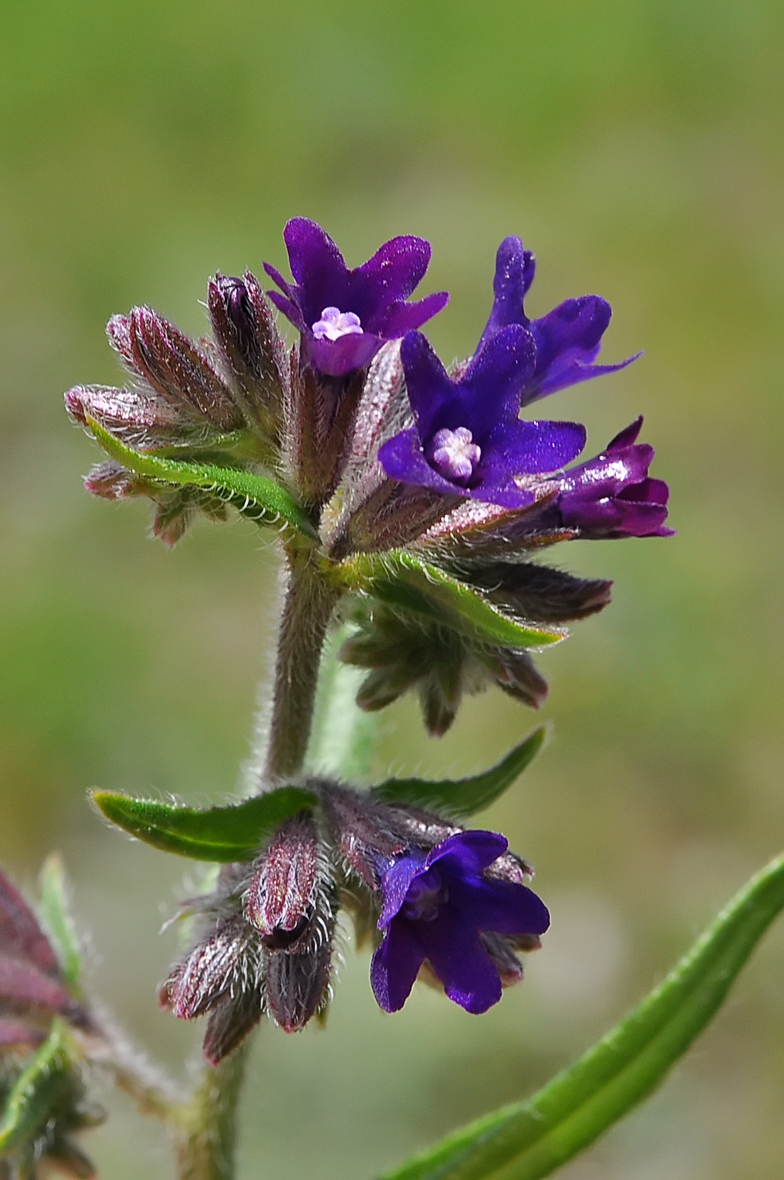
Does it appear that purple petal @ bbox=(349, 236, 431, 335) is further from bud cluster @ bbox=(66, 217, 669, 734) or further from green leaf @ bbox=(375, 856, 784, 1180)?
green leaf @ bbox=(375, 856, 784, 1180)

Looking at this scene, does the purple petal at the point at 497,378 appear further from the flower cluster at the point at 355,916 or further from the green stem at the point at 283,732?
the flower cluster at the point at 355,916

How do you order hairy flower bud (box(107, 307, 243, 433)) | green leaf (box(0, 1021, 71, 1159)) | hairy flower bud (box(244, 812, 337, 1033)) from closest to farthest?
hairy flower bud (box(244, 812, 337, 1033)), hairy flower bud (box(107, 307, 243, 433)), green leaf (box(0, 1021, 71, 1159))

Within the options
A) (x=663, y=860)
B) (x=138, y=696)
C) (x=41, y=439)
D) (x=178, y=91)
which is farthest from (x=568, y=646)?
(x=178, y=91)

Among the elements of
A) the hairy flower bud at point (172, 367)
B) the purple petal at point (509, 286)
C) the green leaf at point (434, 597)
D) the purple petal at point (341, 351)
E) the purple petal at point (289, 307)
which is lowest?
the green leaf at point (434, 597)

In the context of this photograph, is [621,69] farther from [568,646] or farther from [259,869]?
[259,869]

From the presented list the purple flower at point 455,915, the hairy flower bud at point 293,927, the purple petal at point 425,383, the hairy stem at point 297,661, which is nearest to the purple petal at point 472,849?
the purple flower at point 455,915

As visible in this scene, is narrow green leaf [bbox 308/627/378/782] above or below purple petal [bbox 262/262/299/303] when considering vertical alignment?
below

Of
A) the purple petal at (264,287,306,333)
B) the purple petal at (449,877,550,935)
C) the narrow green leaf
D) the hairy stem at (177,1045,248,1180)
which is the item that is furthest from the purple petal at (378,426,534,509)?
the hairy stem at (177,1045,248,1180)
